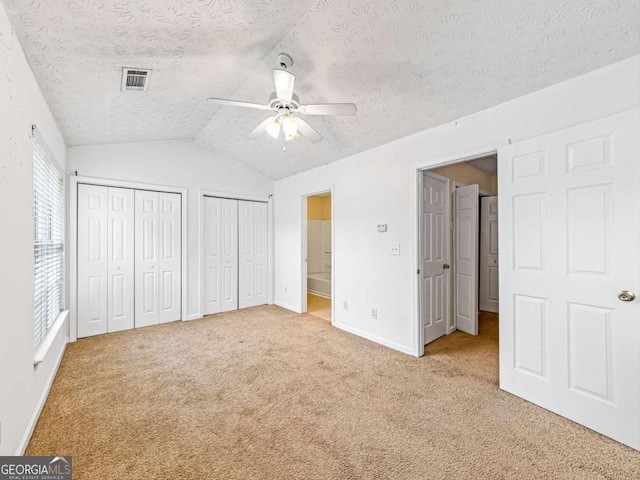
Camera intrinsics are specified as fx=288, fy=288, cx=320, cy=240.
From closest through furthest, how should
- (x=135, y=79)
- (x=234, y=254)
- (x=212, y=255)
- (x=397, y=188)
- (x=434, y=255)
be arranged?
(x=135, y=79) < (x=397, y=188) < (x=434, y=255) < (x=212, y=255) < (x=234, y=254)

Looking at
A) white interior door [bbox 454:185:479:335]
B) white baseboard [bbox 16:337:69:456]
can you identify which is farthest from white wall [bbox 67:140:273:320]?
white interior door [bbox 454:185:479:335]

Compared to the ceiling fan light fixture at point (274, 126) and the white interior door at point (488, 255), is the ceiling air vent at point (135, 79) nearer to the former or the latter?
the ceiling fan light fixture at point (274, 126)

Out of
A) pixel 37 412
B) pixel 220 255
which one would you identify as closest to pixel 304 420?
pixel 37 412

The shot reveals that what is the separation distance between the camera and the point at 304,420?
79.5 inches

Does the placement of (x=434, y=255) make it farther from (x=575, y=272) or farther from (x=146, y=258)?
(x=146, y=258)

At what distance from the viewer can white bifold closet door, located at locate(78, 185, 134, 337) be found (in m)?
3.66

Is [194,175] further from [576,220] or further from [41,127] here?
[576,220]

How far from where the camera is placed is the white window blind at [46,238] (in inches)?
89.7

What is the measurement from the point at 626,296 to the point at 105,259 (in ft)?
16.9

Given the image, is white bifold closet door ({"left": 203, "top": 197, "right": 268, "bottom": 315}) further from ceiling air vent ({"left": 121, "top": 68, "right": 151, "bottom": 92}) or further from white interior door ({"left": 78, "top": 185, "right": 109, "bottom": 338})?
ceiling air vent ({"left": 121, "top": 68, "right": 151, "bottom": 92})

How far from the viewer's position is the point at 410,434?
1.87 m

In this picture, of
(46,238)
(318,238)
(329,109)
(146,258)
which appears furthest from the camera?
(318,238)

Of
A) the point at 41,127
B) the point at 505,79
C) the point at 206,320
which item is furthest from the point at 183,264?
the point at 505,79

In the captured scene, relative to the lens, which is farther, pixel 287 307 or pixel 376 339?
pixel 287 307
